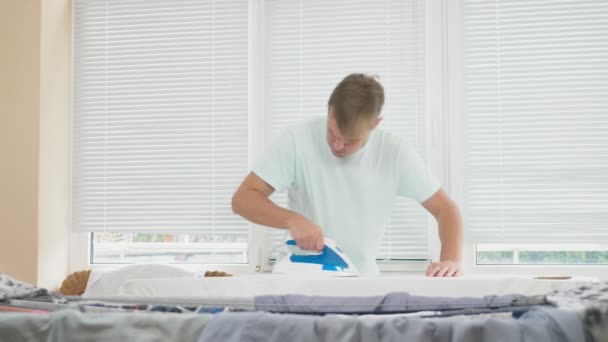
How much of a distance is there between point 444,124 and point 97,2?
1.62m

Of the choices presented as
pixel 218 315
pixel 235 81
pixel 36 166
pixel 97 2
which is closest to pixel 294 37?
pixel 235 81

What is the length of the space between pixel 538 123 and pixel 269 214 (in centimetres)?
127

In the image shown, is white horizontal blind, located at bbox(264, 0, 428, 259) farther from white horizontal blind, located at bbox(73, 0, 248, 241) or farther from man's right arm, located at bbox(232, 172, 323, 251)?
man's right arm, located at bbox(232, 172, 323, 251)

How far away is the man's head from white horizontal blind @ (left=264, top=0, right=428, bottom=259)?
2.73 feet

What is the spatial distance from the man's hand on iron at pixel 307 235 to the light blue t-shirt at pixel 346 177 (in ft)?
0.90

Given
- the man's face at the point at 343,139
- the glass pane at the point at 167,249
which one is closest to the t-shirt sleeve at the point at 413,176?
the man's face at the point at 343,139

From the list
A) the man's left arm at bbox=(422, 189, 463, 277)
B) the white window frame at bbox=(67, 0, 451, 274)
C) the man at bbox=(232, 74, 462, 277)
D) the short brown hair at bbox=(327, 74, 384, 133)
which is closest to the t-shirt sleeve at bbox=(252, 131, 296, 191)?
the man at bbox=(232, 74, 462, 277)

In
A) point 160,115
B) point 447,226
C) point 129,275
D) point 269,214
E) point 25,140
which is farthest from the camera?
point 160,115

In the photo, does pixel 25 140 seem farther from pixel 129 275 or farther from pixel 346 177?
pixel 346 177

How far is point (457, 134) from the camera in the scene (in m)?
2.63

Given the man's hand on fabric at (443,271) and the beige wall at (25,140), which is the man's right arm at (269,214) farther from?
the beige wall at (25,140)

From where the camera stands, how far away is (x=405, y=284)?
119 cm

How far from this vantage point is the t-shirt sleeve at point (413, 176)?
205 cm

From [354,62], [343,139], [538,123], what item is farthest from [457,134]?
[343,139]
